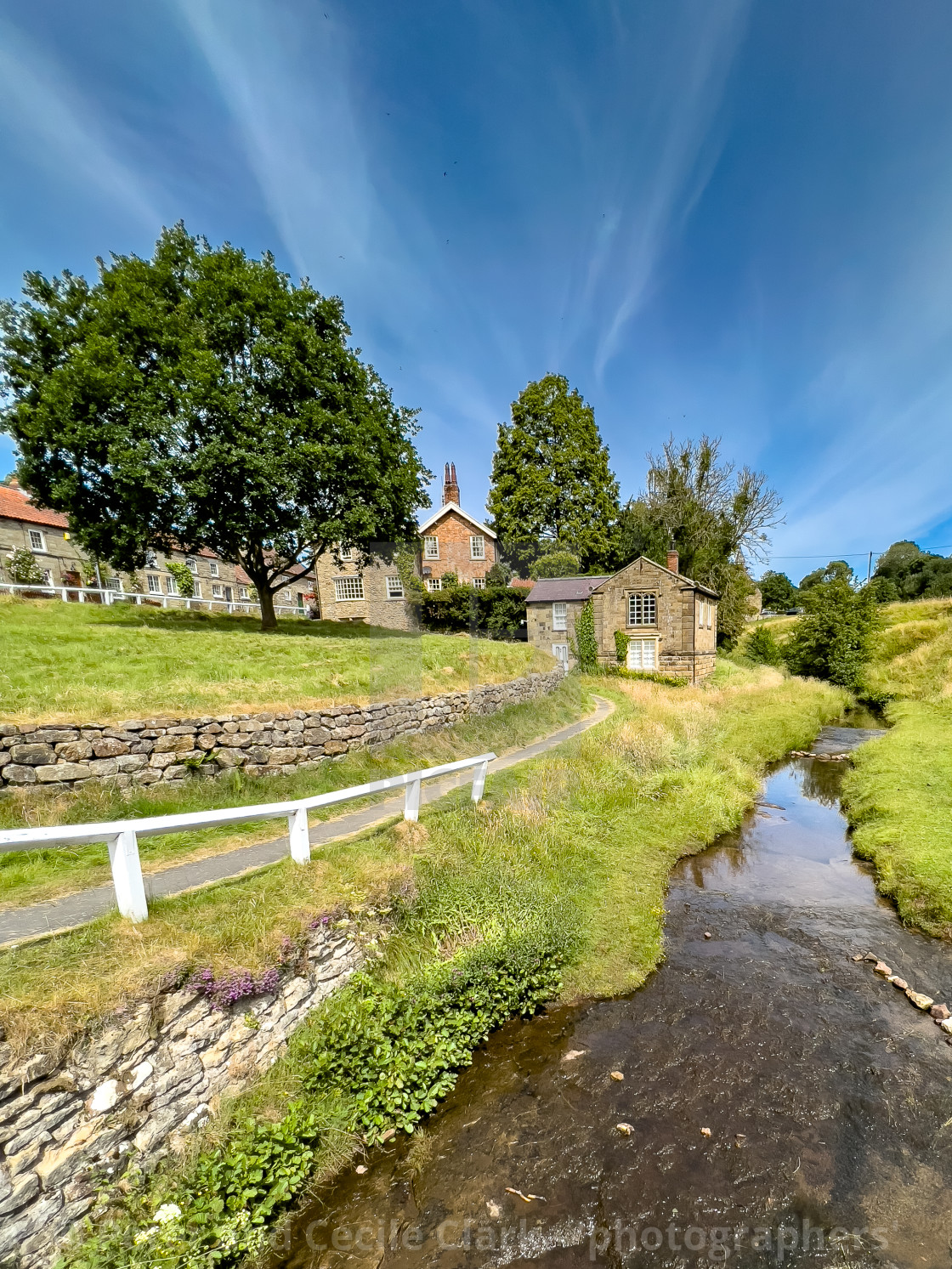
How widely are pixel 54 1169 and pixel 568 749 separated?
1184 cm

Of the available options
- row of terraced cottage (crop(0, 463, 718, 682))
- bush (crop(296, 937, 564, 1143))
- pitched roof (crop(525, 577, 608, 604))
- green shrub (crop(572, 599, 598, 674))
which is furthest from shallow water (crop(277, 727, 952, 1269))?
pitched roof (crop(525, 577, 608, 604))

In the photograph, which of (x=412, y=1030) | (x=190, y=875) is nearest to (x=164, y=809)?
(x=190, y=875)

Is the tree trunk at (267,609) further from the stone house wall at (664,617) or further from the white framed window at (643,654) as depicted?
the white framed window at (643,654)

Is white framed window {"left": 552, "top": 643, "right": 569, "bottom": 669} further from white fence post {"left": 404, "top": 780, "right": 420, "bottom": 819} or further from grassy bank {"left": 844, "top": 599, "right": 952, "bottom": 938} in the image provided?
white fence post {"left": 404, "top": 780, "right": 420, "bottom": 819}

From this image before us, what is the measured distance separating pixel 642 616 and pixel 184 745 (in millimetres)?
25951

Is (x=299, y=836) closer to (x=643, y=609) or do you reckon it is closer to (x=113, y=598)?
(x=113, y=598)

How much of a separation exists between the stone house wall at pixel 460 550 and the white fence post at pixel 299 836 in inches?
1355

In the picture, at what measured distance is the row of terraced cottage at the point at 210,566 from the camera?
2986 cm

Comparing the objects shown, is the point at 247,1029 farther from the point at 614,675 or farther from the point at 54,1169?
the point at 614,675

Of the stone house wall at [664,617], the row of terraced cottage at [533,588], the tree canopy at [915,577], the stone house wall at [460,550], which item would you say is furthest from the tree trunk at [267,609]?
the tree canopy at [915,577]

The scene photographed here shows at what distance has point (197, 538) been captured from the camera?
19734 millimetres

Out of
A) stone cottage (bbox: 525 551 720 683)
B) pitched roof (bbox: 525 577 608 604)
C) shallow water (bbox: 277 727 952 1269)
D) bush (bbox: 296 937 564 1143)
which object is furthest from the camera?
pitched roof (bbox: 525 577 608 604)

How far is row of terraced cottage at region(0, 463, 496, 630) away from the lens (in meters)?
29.9

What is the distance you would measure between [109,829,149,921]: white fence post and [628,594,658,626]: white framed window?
28.1 meters
